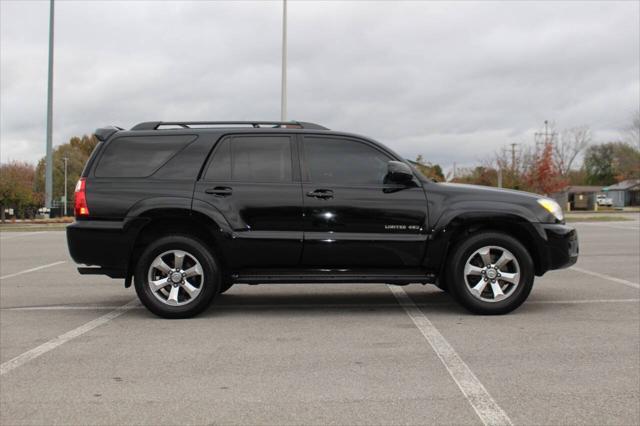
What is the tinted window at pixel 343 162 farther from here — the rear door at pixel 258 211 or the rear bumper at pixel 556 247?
the rear bumper at pixel 556 247

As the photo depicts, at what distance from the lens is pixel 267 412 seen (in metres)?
3.71

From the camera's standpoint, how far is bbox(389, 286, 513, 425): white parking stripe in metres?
3.61

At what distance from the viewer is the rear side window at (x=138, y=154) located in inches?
252

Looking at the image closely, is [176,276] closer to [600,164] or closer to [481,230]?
[481,230]

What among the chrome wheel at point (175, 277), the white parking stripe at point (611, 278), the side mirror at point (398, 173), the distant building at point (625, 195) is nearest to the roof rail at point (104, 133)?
the chrome wheel at point (175, 277)

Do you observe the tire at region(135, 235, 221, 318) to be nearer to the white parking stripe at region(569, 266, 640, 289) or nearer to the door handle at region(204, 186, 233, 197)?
the door handle at region(204, 186, 233, 197)

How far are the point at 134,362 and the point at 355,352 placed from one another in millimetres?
A: 1733

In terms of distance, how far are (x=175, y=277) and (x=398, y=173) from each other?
2.47m

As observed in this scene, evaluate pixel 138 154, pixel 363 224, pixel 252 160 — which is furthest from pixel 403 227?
pixel 138 154

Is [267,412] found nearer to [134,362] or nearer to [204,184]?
[134,362]

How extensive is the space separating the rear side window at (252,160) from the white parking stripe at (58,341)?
1847mm

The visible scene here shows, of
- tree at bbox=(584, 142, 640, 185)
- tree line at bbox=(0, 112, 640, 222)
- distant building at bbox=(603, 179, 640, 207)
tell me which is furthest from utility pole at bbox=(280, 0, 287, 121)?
tree at bbox=(584, 142, 640, 185)

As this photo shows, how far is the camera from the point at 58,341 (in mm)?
5496

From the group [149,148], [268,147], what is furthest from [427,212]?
[149,148]
